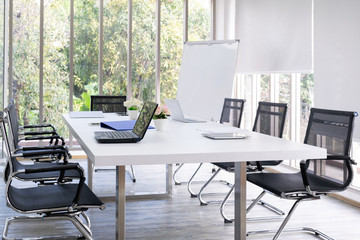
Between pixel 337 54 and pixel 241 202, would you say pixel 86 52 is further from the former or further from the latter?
pixel 241 202

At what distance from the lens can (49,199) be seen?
2908 mm

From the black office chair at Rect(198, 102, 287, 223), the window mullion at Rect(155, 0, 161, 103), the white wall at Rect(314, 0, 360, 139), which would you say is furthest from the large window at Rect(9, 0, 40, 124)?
the white wall at Rect(314, 0, 360, 139)

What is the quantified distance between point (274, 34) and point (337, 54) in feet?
→ 5.53

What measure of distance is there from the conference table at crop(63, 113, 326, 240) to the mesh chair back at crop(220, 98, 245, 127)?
1680 mm

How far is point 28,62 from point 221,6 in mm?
3300

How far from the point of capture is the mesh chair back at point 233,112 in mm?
5071

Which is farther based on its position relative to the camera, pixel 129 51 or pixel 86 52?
pixel 129 51

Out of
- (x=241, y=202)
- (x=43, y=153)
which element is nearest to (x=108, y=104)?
(x=43, y=153)

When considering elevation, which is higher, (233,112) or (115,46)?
(115,46)

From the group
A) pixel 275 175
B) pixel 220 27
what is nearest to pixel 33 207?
pixel 275 175

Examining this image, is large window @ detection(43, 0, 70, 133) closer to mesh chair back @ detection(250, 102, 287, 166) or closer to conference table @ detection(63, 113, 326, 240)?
mesh chair back @ detection(250, 102, 287, 166)

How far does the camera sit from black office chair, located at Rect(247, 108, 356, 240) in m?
3.27

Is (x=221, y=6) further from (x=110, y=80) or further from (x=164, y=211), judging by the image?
(x=164, y=211)

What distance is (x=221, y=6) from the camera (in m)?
8.15
